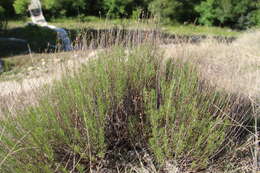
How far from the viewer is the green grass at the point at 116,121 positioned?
1.86 metres

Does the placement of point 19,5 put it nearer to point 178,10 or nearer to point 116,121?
point 178,10

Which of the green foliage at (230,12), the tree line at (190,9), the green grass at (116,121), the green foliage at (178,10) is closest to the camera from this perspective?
the green grass at (116,121)

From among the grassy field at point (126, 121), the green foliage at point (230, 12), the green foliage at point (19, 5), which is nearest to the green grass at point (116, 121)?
the grassy field at point (126, 121)

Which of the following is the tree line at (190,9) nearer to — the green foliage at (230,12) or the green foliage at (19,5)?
the green foliage at (230,12)

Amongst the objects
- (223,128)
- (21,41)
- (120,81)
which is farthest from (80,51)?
(21,41)

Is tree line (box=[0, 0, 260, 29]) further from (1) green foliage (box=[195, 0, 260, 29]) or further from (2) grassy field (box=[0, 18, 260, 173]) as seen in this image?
(2) grassy field (box=[0, 18, 260, 173])

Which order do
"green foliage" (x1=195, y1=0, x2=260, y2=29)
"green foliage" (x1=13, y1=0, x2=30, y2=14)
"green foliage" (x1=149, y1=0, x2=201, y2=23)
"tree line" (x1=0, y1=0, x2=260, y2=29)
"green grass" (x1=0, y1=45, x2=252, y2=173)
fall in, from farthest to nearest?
"green foliage" (x1=195, y1=0, x2=260, y2=29)
"green foliage" (x1=149, y1=0, x2=201, y2=23)
"tree line" (x1=0, y1=0, x2=260, y2=29)
"green foliage" (x1=13, y1=0, x2=30, y2=14)
"green grass" (x1=0, y1=45, x2=252, y2=173)

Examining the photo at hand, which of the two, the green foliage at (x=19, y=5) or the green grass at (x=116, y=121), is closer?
the green grass at (x=116, y=121)

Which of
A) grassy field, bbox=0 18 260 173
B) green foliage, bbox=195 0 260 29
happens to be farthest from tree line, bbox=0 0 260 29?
grassy field, bbox=0 18 260 173

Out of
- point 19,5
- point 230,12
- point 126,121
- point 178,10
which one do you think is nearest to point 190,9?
point 178,10

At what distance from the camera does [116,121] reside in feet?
7.80

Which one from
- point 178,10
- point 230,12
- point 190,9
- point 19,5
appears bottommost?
point 230,12

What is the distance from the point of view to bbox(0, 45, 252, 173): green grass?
1856 mm

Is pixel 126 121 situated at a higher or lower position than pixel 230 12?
lower
